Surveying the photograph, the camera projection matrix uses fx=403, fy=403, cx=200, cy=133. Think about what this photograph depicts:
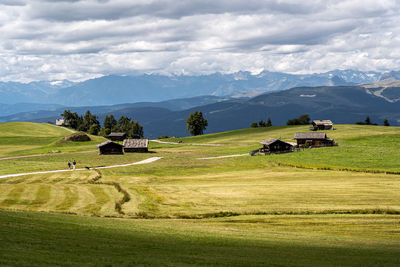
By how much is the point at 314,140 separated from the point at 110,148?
62.4 m

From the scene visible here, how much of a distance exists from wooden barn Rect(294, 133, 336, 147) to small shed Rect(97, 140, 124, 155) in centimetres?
5557

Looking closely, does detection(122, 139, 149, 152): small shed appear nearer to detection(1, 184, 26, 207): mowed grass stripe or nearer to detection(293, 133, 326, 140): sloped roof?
detection(293, 133, 326, 140): sloped roof

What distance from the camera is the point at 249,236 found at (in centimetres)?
2552

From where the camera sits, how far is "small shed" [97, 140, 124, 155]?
122500mm

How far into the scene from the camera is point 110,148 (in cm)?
A: 12394

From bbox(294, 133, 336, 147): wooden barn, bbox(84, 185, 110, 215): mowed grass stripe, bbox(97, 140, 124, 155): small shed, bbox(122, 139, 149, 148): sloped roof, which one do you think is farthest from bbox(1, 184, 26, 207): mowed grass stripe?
bbox(294, 133, 336, 147): wooden barn

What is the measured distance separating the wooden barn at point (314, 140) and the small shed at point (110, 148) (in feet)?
182

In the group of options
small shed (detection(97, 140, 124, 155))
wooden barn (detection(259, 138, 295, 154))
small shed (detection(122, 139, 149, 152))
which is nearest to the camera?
wooden barn (detection(259, 138, 295, 154))

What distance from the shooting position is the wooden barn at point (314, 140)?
4717 inches

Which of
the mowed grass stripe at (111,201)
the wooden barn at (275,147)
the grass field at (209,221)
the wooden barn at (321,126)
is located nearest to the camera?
the grass field at (209,221)

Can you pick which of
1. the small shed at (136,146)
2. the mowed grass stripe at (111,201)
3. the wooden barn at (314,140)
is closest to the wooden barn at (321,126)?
the wooden barn at (314,140)

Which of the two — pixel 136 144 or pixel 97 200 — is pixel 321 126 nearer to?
pixel 136 144

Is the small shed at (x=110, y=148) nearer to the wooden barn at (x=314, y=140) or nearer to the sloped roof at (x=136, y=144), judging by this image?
the sloped roof at (x=136, y=144)

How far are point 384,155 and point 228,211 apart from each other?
2688 inches
